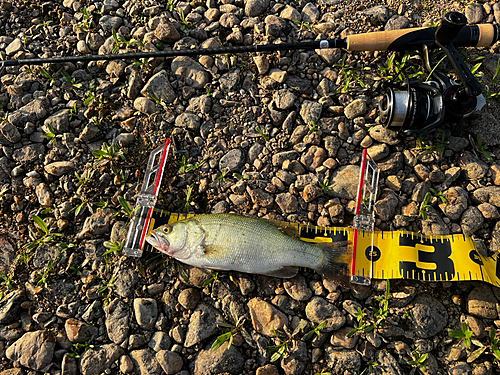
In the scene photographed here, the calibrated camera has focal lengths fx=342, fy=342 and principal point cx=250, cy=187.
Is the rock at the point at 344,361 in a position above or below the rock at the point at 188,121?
below

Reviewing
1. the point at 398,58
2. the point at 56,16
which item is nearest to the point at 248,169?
the point at 398,58

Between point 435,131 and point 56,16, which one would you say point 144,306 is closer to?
point 435,131

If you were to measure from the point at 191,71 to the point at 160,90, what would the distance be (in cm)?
47

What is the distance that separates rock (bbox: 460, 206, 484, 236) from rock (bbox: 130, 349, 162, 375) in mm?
3481

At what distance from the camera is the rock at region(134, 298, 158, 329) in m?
3.47

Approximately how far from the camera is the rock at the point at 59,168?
4070 millimetres

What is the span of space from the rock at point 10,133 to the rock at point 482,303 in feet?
17.9

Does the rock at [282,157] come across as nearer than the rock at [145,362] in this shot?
No

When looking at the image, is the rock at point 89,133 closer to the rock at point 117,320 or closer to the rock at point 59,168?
the rock at point 59,168

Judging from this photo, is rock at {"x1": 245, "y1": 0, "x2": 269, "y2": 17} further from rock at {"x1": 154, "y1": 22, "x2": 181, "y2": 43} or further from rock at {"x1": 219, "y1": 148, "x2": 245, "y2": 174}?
rock at {"x1": 219, "y1": 148, "x2": 245, "y2": 174}

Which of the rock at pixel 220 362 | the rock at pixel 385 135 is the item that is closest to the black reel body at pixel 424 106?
the rock at pixel 385 135

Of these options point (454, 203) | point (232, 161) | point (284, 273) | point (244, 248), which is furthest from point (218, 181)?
point (454, 203)

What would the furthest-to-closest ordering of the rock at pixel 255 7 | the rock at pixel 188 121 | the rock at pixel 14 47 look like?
the rock at pixel 14 47 < the rock at pixel 255 7 < the rock at pixel 188 121

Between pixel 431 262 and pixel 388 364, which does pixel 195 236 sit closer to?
pixel 388 364
